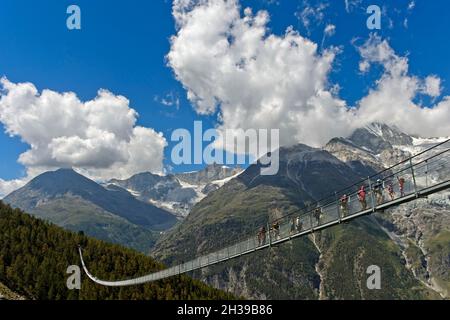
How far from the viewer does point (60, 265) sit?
15325 cm

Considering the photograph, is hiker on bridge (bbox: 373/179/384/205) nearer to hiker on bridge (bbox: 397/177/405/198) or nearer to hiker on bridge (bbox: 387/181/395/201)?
hiker on bridge (bbox: 387/181/395/201)

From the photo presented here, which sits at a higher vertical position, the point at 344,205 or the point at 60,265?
the point at 60,265

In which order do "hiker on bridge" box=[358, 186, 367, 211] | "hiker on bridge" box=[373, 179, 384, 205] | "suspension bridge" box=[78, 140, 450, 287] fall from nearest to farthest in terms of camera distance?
"suspension bridge" box=[78, 140, 450, 287], "hiker on bridge" box=[373, 179, 384, 205], "hiker on bridge" box=[358, 186, 367, 211]

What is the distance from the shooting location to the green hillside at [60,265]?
5527 inches

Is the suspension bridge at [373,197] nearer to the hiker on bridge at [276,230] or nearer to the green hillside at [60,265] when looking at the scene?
the hiker on bridge at [276,230]

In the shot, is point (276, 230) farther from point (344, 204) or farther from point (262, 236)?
point (344, 204)

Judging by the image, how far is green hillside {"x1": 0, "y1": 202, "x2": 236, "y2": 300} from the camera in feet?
461

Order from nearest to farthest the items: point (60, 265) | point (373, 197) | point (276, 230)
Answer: point (373, 197), point (276, 230), point (60, 265)

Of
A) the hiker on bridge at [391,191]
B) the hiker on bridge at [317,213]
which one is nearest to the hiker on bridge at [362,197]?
the hiker on bridge at [391,191]

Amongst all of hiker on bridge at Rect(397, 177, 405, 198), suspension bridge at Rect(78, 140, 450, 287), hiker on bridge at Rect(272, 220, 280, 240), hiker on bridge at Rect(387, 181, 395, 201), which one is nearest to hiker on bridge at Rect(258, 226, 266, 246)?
suspension bridge at Rect(78, 140, 450, 287)

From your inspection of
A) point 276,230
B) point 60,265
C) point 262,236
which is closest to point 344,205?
point 276,230

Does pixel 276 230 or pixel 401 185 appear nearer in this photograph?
pixel 401 185
